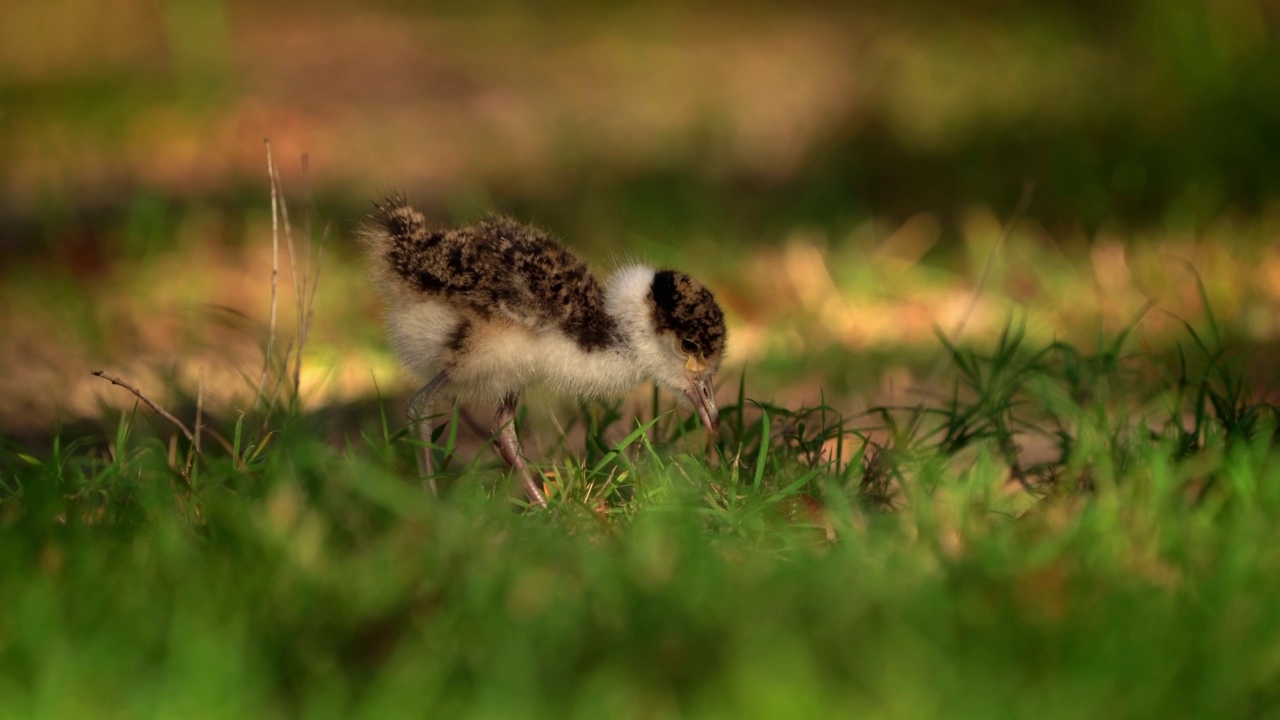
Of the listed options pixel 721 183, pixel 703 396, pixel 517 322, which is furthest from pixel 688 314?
pixel 721 183

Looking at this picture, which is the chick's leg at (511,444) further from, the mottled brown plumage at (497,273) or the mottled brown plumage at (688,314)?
the mottled brown plumage at (688,314)

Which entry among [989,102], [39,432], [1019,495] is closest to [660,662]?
[1019,495]

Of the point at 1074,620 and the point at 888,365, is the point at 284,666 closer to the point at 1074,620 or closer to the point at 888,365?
the point at 1074,620

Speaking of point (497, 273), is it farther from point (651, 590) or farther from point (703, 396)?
point (651, 590)

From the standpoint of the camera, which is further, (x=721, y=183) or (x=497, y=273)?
(x=721, y=183)

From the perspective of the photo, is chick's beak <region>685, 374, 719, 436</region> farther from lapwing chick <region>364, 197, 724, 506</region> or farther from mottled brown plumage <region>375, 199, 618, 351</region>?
mottled brown plumage <region>375, 199, 618, 351</region>

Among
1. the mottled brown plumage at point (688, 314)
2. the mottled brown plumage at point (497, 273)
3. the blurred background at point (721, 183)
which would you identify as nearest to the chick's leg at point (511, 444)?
the mottled brown plumage at point (497, 273)

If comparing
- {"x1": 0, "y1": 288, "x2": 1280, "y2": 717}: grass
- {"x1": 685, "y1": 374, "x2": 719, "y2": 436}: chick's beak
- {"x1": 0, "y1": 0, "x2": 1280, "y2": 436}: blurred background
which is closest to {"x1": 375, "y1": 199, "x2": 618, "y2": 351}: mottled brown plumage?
{"x1": 685, "y1": 374, "x2": 719, "y2": 436}: chick's beak

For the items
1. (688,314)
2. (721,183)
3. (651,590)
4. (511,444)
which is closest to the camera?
(651,590)
